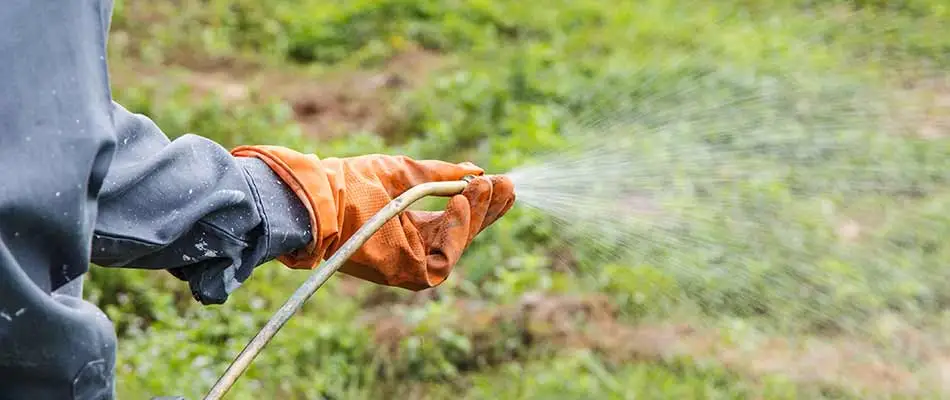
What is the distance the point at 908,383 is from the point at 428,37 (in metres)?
3.95

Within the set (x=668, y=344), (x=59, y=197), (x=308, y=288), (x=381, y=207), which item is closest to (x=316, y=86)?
(x=668, y=344)

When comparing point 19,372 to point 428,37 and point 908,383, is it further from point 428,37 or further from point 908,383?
point 428,37

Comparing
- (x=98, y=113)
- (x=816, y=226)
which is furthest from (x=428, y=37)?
(x=98, y=113)

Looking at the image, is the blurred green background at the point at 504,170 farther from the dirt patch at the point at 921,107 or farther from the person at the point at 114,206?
the person at the point at 114,206

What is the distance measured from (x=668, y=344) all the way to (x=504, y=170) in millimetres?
1337

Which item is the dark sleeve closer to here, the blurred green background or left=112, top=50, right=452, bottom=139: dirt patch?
the blurred green background

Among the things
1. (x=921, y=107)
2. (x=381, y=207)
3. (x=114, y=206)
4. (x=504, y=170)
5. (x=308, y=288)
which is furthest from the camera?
(x=921, y=107)

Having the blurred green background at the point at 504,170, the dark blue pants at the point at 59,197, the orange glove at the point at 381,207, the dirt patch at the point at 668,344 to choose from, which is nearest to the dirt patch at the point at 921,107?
the blurred green background at the point at 504,170

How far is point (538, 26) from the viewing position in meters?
6.86

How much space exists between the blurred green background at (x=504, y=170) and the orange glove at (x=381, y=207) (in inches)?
60.9

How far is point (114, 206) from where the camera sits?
153 centimetres

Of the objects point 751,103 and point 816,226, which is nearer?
point 816,226

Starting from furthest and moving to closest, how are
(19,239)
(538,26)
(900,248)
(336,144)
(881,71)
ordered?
(538,26)
(881,71)
(336,144)
(900,248)
(19,239)

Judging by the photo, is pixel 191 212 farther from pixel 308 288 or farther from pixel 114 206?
pixel 308 288
